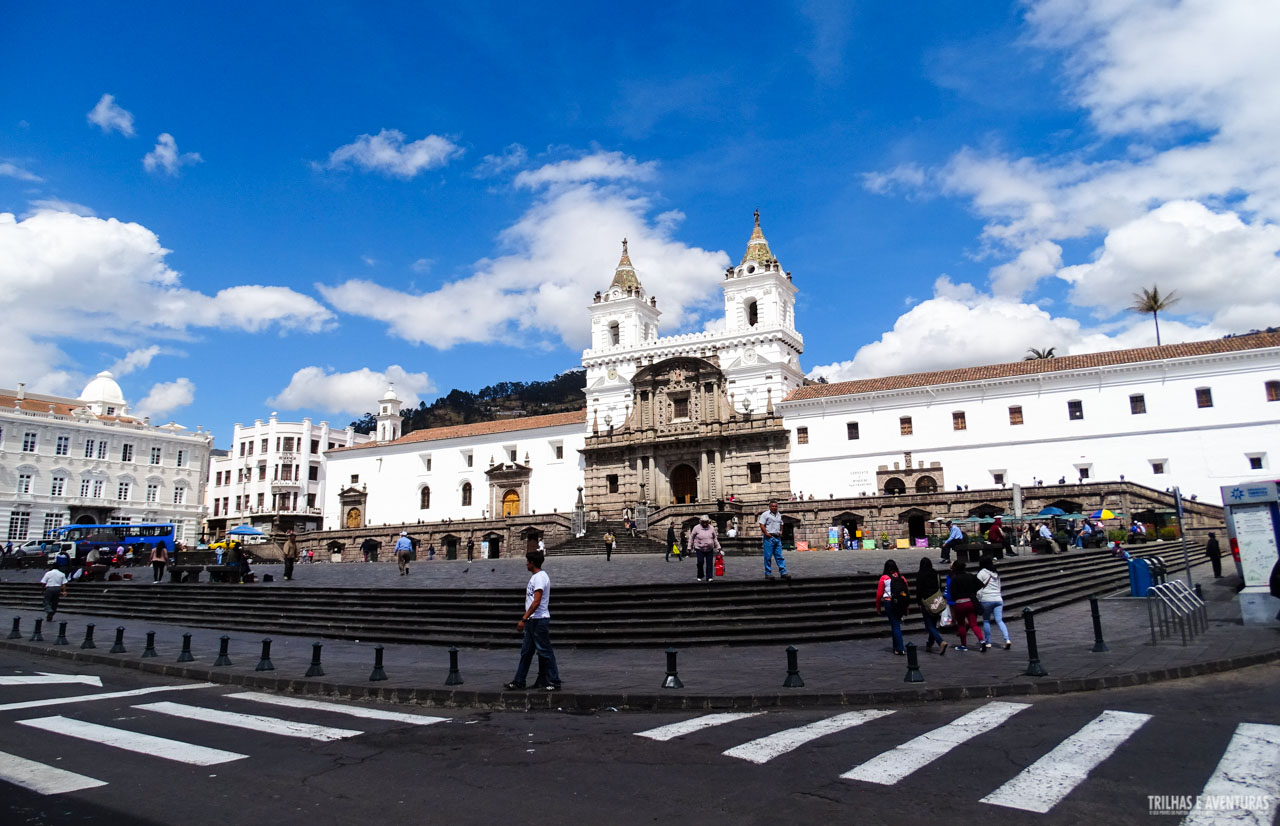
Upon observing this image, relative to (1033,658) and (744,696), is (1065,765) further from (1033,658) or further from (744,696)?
(1033,658)

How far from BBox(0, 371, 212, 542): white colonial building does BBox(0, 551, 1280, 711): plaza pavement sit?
50.0 m

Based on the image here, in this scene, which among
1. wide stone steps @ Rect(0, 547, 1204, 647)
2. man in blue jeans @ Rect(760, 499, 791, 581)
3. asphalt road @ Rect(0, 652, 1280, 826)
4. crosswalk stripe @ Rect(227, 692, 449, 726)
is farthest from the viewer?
man in blue jeans @ Rect(760, 499, 791, 581)

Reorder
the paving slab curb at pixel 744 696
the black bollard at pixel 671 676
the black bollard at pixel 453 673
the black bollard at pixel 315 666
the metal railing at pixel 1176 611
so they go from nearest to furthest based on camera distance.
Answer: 1. the paving slab curb at pixel 744 696
2. the black bollard at pixel 671 676
3. the black bollard at pixel 453 673
4. the black bollard at pixel 315 666
5. the metal railing at pixel 1176 611

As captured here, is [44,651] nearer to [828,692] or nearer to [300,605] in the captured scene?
[300,605]

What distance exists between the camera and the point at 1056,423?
41562 millimetres

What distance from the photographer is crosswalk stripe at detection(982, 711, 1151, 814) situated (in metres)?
5.51

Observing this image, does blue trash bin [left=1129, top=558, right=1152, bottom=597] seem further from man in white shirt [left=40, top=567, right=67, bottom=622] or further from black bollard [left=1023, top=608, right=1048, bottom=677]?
man in white shirt [left=40, top=567, right=67, bottom=622]

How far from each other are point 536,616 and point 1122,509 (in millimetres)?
33380

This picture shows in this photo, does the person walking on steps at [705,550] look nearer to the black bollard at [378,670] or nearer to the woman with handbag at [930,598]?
the woman with handbag at [930,598]

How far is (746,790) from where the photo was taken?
593 centimetres

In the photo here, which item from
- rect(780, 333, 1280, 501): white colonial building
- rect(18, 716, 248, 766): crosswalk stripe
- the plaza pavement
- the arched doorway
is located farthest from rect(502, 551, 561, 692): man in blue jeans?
the arched doorway

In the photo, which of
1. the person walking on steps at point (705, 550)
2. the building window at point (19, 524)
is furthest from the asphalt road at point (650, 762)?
the building window at point (19, 524)

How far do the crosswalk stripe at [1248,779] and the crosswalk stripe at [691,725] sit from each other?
4271 mm

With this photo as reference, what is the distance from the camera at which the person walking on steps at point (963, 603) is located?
12328 mm
